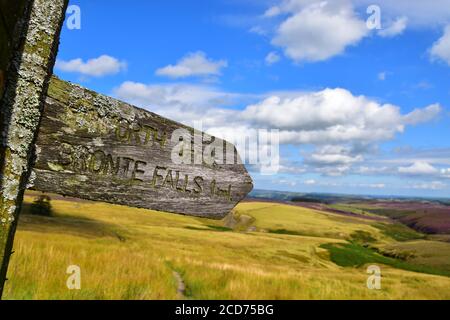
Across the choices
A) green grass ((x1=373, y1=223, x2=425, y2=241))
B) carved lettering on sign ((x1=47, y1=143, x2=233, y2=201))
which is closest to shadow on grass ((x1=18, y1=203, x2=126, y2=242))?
carved lettering on sign ((x1=47, y1=143, x2=233, y2=201))

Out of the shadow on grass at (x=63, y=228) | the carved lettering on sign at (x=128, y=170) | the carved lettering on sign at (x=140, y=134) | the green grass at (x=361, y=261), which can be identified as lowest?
the green grass at (x=361, y=261)

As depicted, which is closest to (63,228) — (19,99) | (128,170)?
(128,170)

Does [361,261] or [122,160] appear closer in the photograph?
[122,160]

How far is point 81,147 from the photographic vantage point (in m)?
2.61

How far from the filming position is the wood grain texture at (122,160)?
8.30 ft

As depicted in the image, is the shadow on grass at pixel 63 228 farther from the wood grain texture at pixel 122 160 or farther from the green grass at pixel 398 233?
the green grass at pixel 398 233

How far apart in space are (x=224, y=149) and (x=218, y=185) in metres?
0.29

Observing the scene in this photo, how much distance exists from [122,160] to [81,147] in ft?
0.94

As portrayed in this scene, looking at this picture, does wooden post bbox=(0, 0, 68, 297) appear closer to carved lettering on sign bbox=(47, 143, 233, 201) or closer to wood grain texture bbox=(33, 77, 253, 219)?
wood grain texture bbox=(33, 77, 253, 219)

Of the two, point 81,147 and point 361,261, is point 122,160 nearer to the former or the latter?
point 81,147

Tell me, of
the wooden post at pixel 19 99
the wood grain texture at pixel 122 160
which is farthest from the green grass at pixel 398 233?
the wooden post at pixel 19 99

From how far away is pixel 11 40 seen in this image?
2.24 meters

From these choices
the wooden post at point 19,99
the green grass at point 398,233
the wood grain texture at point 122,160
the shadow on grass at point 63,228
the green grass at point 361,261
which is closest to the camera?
the wooden post at point 19,99

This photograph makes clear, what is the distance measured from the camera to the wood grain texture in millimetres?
2531
